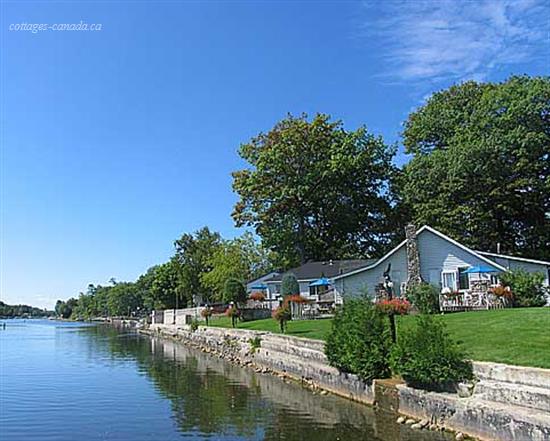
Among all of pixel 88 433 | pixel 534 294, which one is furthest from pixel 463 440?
pixel 534 294

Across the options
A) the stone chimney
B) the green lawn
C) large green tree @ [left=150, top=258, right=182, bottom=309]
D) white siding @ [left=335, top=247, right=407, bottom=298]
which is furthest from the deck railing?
large green tree @ [left=150, top=258, right=182, bottom=309]

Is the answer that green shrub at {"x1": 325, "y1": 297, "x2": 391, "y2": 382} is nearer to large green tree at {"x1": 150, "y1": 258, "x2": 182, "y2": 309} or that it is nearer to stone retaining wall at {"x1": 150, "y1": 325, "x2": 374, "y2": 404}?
stone retaining wall at {"x1": 150, "y1": 325, "x2": 374, "y2": 404}

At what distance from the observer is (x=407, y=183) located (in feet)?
157

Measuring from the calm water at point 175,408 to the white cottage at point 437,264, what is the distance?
1094cm

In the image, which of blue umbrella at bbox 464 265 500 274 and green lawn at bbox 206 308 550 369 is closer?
green lawn at bbox 206 308 550 369

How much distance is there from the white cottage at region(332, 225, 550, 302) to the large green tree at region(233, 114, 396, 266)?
1684cm

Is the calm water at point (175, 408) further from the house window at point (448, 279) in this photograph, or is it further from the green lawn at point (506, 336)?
the house window at point (448, 279)

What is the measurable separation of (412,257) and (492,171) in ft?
41.0

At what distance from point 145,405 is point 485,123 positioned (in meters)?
32.3

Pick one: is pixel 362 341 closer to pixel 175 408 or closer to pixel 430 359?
pixel 430 359

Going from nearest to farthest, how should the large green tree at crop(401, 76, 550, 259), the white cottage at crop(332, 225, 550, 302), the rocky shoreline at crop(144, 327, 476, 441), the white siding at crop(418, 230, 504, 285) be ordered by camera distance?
the rocky shoreline at crop(144, 327, 476, 441) → the white cottage at crop(332, 225, 550, 302) → the white siding at crop(418, 230, 504, 285) → the large green tree at crop(401, 76, 550, 259)

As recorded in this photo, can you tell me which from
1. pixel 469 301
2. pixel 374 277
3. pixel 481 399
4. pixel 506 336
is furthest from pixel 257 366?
pixel 481 399

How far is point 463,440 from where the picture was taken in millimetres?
11836

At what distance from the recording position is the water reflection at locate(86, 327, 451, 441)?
45.9 ft
